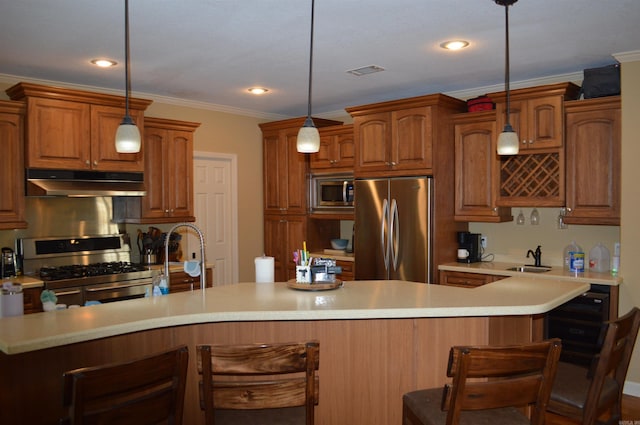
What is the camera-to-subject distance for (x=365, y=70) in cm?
457

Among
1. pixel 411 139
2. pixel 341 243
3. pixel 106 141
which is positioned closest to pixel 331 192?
pixel 341 243

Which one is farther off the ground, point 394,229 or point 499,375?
point 394,229

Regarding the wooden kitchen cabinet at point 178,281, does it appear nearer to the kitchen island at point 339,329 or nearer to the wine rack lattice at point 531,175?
the kitchen island at point 339,329

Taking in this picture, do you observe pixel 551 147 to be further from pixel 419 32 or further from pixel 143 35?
pixel 143 35

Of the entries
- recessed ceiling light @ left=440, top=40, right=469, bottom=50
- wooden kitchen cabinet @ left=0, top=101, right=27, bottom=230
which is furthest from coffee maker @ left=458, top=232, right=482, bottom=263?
wooden kitchen cabinet @ left=0, top=101, right=27, bottom=230

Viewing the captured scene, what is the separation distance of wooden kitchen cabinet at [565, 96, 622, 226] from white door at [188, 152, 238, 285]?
3651mm

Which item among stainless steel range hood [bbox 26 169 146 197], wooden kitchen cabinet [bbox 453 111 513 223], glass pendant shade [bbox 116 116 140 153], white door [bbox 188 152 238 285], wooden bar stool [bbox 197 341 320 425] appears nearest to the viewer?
wooden bar stool [bbox 197 341 320 425]

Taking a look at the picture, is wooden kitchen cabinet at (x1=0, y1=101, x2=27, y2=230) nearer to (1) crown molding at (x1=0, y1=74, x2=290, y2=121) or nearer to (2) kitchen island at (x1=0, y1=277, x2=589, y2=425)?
(1) crown molding at (x1=0, y1=74, x2=290, y2=121)

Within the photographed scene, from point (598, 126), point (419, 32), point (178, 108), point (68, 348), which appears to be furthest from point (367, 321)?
point (178, 108)

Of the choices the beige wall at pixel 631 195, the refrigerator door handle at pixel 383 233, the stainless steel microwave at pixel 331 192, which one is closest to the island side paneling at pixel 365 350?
the beige wall at pixel 631 195

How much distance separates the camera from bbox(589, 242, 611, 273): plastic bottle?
4.46 m

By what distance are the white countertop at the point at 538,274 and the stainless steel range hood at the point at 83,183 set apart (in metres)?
2.96

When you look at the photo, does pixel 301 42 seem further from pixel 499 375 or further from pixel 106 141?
pixel 499 375

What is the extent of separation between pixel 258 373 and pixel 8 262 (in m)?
3.64
